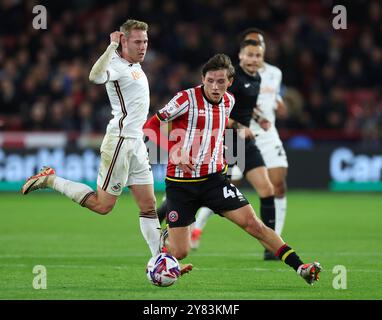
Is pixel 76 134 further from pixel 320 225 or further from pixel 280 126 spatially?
pixel 320 225

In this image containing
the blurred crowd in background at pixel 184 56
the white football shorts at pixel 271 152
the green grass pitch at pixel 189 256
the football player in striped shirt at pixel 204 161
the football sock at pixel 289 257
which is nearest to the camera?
the green grass pitch at pixel 189 256

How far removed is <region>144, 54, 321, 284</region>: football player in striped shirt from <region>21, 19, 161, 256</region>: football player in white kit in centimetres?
64

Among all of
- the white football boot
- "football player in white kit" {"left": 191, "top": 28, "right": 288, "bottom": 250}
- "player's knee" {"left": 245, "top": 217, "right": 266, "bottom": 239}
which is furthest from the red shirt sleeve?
"football player in white kit" {"left": 191, "top": 28, "right": 288, "bottom": 250}

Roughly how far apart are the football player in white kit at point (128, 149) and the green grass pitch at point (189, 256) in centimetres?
63

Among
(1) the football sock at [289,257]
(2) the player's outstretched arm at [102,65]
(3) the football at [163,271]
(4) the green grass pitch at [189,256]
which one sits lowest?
(4) the green grass pitch at [189,256]

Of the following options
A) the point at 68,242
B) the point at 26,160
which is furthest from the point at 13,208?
the point at 68,242

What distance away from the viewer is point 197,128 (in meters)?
8.41

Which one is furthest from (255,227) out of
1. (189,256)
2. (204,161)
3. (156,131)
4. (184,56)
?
(184,56)

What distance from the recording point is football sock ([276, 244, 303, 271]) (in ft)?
26.9

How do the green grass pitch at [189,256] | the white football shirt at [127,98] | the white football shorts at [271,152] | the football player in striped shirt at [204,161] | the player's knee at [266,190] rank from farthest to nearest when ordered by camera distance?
the white football shorts at [271,152]
the player's knee at [266,190]
the white football shirt at [127,98]
the football player in striped shirt at [204,161]
the green grass pitch at [189,256]

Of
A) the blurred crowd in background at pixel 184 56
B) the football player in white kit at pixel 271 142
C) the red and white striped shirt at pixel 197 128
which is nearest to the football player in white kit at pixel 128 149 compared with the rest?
the red and white striped shirt at pixel 197 128

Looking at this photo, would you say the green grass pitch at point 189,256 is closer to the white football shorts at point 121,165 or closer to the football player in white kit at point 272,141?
the football player in white kit at point 272,141

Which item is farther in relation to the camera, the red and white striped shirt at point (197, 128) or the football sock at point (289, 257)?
the red and white striped shirt at point (197, 128)

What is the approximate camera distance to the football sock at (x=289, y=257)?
8.20 m
